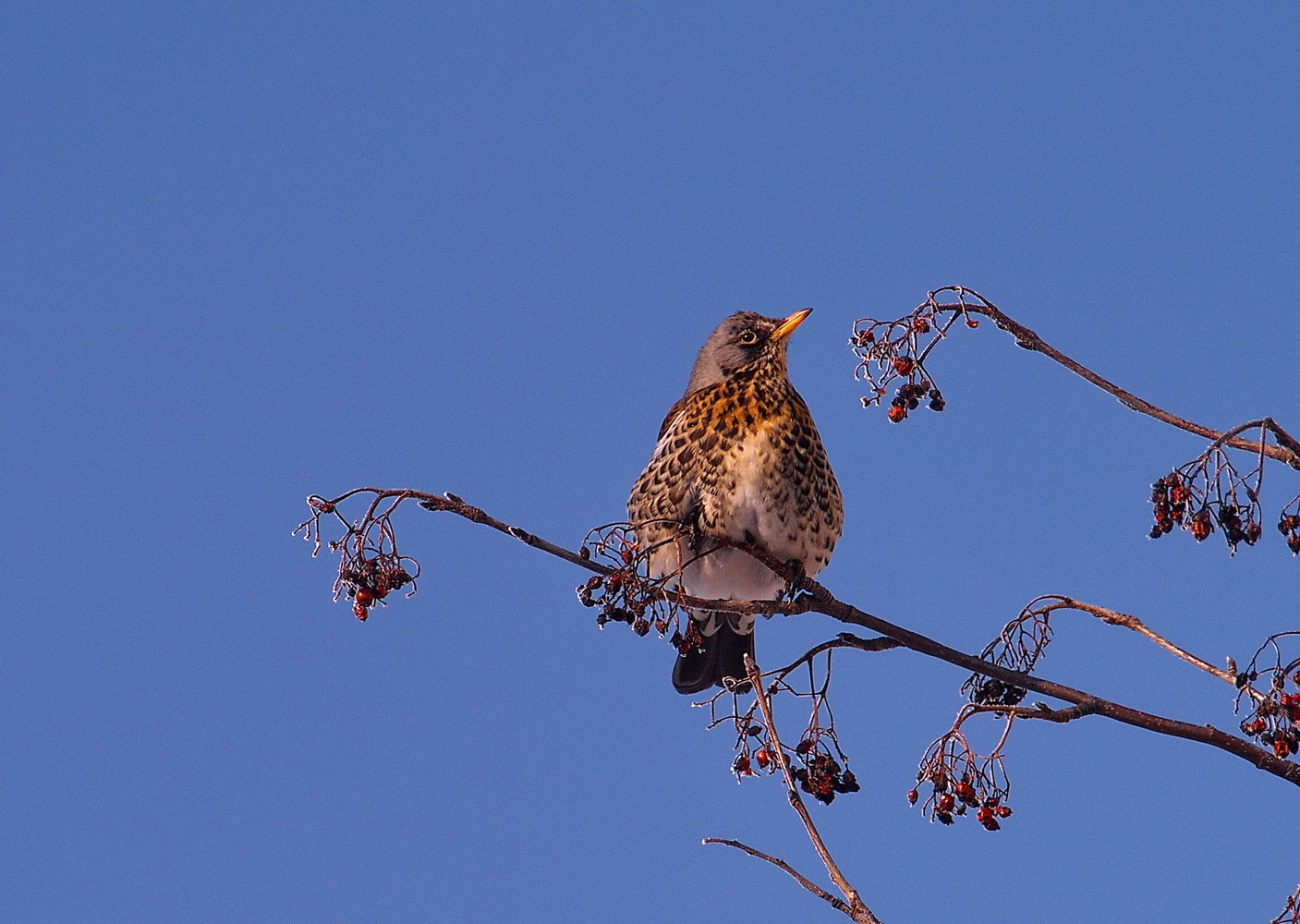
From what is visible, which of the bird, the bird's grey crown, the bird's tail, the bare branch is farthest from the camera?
the bird's grey crown

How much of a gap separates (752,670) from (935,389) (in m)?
0.88

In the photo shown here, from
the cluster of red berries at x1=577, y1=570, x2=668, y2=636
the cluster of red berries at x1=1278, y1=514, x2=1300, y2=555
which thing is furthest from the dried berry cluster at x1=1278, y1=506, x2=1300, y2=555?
the cluster of red berries at x1=577, y1=570, x2=668, y2=636

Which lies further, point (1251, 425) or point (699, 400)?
point (699, 400)

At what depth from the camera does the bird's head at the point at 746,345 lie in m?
5.86

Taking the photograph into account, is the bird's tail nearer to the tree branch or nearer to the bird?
the bird

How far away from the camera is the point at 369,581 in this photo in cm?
368

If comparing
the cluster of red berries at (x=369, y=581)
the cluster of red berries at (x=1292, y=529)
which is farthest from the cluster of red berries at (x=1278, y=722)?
the cluster of red berries at (x=369, y=581)

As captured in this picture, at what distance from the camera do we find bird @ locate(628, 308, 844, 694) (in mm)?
5223

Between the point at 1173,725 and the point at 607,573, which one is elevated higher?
the point at 607,573

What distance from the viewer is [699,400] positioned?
222 inches

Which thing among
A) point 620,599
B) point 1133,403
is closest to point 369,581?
point 620,599

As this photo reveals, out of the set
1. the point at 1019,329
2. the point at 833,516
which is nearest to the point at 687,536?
the point at 833,516

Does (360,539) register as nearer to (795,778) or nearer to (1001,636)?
(795,778)

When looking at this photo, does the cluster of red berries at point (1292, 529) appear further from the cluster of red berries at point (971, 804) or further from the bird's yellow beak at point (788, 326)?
the bird's yellow beak at point (788, 326)
